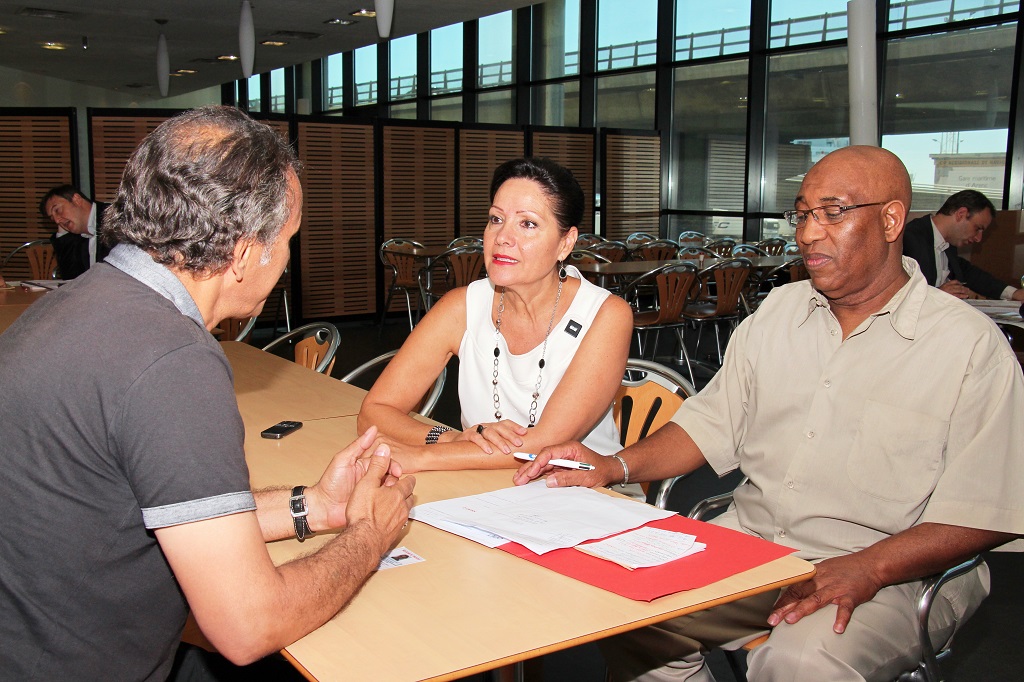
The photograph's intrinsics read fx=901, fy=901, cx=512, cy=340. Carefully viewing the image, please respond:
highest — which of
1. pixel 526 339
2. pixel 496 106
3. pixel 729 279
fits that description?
pixel 496 106

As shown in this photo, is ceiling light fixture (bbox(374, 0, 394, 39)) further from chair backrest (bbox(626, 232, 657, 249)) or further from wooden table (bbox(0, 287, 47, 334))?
wooden table (bbox(0, 287, 47, 334))

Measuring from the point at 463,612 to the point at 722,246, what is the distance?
9215 mm

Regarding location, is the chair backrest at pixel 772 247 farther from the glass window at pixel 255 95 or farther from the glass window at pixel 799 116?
the glass window at pixel 255 95

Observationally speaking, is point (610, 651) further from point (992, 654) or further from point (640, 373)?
point (992, 654)

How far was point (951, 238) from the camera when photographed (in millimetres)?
5719

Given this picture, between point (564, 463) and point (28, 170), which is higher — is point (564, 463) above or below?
below

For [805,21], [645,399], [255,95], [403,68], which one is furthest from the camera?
[255,95]

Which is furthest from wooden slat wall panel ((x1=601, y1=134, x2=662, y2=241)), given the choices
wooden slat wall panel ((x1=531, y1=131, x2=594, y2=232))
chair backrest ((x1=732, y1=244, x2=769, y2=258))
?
chair backrest ((x1=732, y1=244, x2=769, y2=258))

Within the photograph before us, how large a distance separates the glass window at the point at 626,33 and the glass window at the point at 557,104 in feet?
2.15

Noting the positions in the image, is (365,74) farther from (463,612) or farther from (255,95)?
(463,612)

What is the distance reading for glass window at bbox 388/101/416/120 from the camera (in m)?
16.3

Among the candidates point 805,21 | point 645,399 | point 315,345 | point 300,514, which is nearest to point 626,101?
point 805,21

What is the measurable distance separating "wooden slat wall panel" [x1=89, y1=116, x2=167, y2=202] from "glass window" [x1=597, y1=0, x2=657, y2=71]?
264 inches

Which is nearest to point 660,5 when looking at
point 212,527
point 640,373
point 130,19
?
point 130,19
